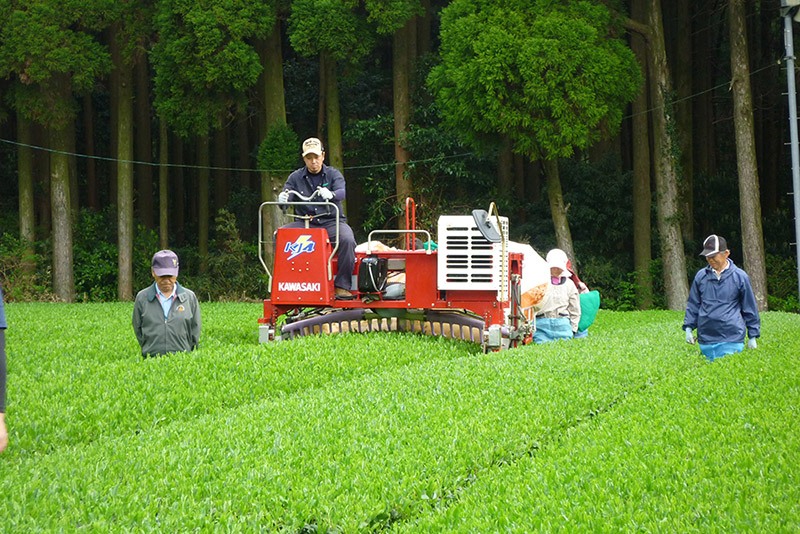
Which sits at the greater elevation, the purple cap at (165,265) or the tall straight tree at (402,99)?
the tall straight tree at (402,99)

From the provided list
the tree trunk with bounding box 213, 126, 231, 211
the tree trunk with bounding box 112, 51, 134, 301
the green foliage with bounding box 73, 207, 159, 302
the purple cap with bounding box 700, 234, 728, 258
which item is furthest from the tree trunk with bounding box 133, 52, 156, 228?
the purple cap with bounding box 700, 234, 728, 258

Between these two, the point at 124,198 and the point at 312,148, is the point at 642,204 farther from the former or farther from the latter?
the point at 312,148

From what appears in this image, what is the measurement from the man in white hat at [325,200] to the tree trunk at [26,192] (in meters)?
20.5

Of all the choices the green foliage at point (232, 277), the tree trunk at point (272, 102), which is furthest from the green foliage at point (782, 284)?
the green foliage at point (232, 277)

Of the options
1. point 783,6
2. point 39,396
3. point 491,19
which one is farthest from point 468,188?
point 39,396

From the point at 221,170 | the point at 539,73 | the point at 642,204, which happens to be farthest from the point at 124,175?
the point at 642,204

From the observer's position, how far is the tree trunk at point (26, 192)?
107ft

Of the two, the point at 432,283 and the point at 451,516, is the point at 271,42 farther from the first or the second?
Answer: the point at 451,516

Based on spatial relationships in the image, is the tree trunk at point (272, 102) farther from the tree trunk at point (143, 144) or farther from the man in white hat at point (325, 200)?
the man in white hat at point (325, 200)

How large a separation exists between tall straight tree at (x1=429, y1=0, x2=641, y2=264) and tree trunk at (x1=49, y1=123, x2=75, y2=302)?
1244 cm

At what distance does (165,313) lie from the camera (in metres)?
11.6

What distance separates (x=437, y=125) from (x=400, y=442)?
87.9 feet

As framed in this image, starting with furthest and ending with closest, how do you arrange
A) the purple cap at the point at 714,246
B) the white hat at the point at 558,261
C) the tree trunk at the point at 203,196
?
the tree trunk at the point at 203,196 < the white hat at the point at 558,261 < the purple cap at the point at 714,246

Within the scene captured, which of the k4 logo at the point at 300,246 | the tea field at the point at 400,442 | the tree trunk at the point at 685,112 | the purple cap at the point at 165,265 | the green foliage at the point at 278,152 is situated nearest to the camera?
the tea field at the point at 400,442
